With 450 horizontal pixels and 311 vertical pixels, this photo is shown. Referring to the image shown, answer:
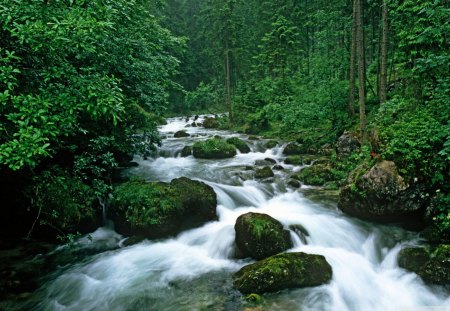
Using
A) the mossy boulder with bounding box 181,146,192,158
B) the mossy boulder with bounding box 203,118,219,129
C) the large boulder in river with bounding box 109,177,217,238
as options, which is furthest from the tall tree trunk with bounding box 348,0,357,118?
the mossy boulder with bounding box 203,118,219,129

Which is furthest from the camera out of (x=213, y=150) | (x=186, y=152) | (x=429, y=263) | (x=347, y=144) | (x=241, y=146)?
(x=241, y=146)

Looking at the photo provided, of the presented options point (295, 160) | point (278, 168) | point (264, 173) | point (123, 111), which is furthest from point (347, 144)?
point (123, 111)

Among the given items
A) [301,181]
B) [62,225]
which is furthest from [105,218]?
[301,181]

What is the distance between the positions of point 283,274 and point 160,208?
443cm

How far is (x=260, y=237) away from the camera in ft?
26.7

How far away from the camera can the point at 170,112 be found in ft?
161

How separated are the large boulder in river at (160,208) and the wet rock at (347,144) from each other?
25.6 feet

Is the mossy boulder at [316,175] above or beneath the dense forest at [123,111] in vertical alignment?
beneath

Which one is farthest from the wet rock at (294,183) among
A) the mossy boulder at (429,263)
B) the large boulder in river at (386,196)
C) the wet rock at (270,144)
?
the wet rock at (270,144)

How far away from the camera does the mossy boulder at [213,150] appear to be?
19062 mm

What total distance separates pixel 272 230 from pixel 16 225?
25.3 feet

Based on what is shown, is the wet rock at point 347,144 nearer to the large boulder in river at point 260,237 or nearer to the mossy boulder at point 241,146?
the mossy boulder at point 241,146

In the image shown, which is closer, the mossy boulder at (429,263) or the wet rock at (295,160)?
the mossy boulder at (429,263)

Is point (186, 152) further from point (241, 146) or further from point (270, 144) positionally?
point (270, 144)
